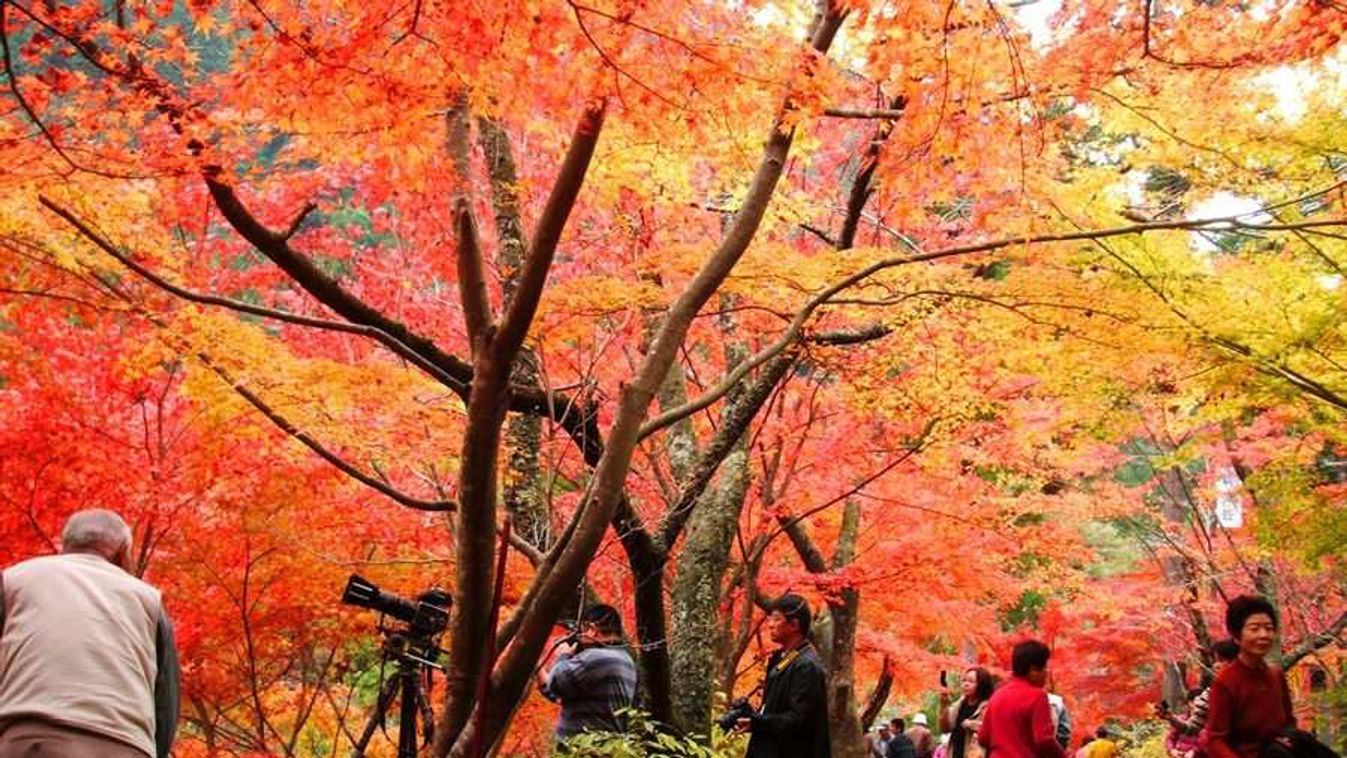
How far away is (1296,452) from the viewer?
10.4 m

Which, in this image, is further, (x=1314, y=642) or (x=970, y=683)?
(x=1314, y=642)

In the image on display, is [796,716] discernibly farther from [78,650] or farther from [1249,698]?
[78,650]

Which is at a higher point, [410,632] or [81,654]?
[410,632]

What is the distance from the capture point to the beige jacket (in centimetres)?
315

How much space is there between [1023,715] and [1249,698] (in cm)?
98

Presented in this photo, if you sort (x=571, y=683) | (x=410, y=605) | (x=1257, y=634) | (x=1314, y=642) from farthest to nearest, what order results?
(x=1314, y=642) → (x=571, y=683) → (x=410, y=605) → (x=1257, y=634)

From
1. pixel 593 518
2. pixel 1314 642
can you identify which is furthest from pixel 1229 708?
pixel 1314 642

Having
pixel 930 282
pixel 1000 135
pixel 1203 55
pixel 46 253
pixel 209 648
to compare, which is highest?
pixel 1203 55

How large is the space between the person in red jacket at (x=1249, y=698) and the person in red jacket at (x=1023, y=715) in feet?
2.32

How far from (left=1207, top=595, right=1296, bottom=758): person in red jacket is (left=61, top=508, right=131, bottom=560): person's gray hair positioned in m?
4.20

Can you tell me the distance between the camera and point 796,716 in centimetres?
509

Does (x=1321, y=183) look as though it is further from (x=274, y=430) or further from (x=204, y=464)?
(x=204, y=464)

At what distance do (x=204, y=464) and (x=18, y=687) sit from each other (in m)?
6.72

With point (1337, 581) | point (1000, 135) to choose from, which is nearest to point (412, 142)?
point (1000, 135)
